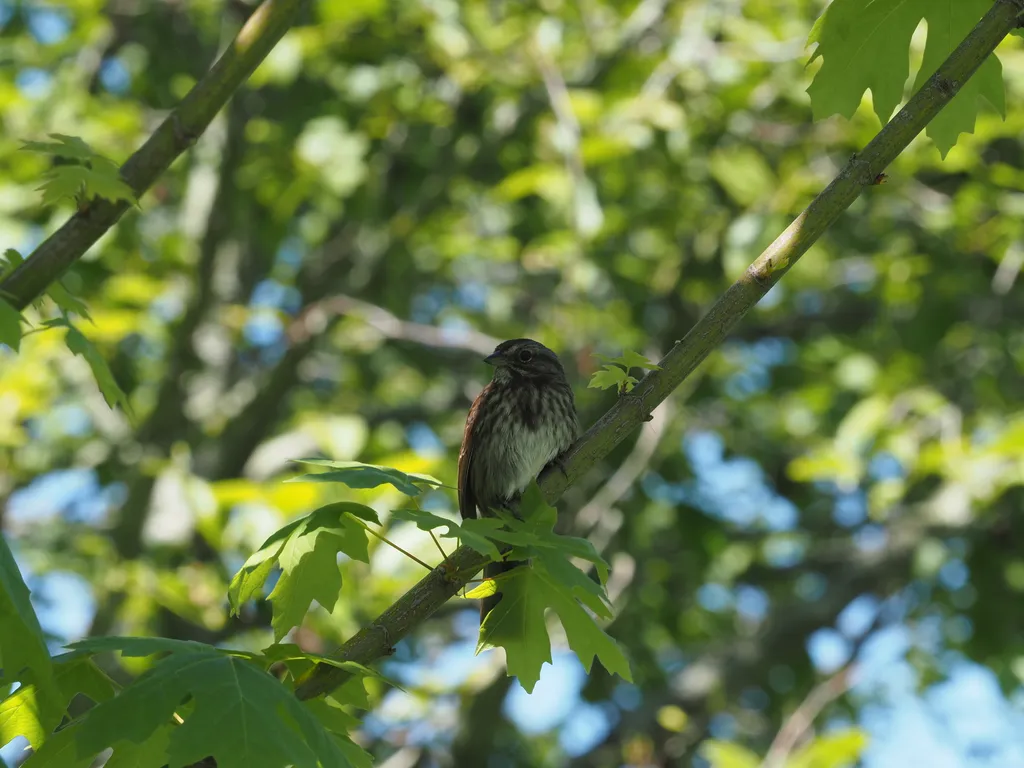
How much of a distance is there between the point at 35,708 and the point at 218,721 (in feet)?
1.92

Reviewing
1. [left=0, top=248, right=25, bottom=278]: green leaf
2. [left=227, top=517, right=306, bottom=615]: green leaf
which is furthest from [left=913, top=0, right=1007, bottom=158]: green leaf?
[left=0, top=248, right=25, bottom=278]: green leaf

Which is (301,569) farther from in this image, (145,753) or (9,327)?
(9,327)

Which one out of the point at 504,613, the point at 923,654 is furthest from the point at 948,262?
the point at 504,613

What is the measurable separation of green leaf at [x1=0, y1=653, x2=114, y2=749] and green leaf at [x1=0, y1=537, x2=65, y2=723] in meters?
0.16

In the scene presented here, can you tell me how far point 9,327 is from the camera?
2.54m

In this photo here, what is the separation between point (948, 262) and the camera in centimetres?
914

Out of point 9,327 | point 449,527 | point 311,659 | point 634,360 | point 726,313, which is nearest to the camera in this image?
point 449,527

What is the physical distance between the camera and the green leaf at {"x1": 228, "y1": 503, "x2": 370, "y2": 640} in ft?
8.72

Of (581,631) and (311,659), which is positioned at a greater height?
(311,659)

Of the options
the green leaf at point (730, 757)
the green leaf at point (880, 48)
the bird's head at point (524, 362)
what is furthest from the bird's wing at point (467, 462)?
the green leaf at point (880, 48)

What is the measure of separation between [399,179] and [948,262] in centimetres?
425

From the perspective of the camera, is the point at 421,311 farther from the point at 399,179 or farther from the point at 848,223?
the point at 848,223

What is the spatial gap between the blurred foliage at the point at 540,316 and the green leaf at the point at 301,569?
11.5 ft

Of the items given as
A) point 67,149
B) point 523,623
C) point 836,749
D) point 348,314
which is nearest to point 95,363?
point 67,149
